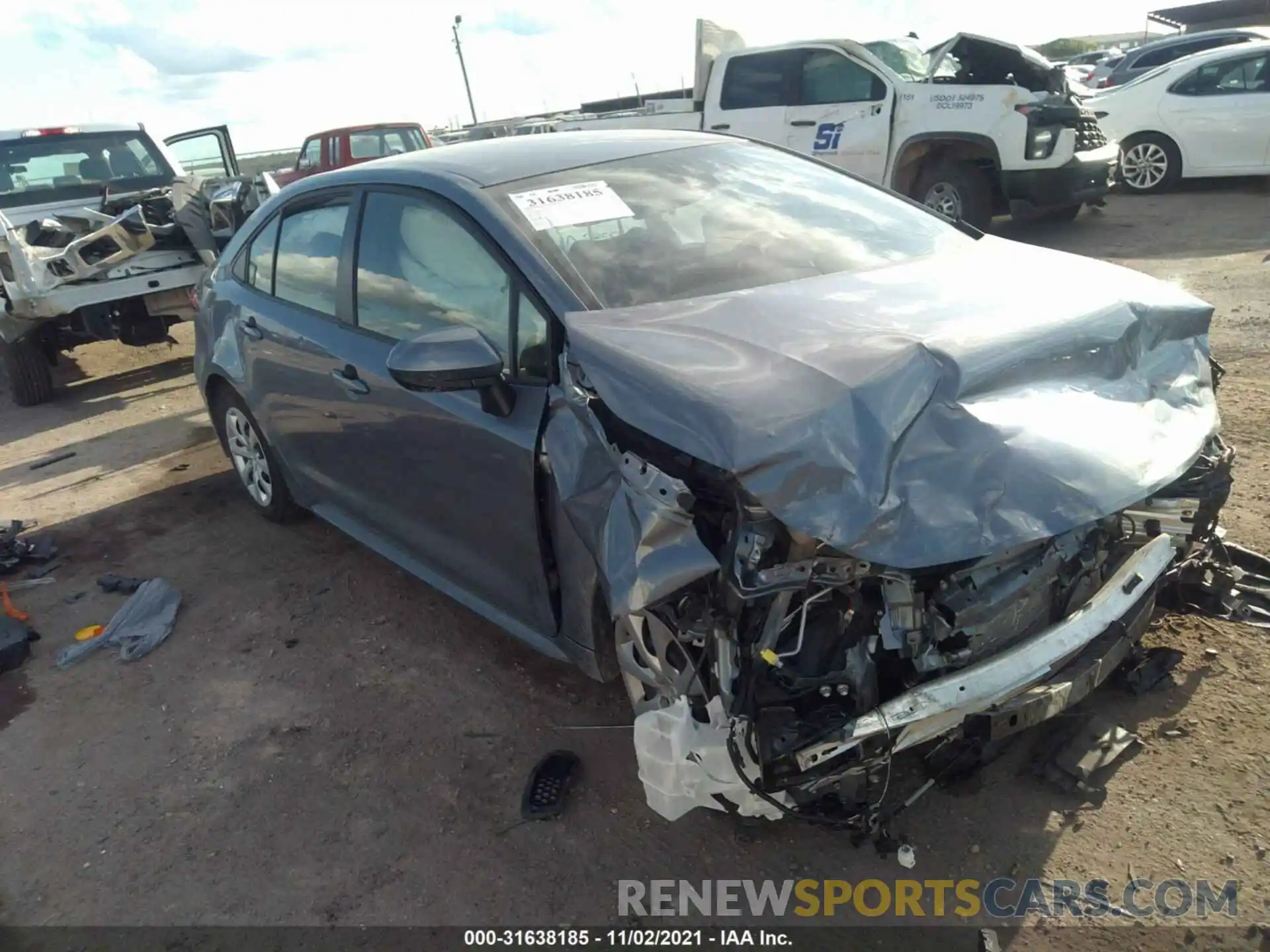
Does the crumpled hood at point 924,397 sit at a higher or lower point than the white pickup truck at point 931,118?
higher

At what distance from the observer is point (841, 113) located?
31.6ft

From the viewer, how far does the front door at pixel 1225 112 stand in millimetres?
10008

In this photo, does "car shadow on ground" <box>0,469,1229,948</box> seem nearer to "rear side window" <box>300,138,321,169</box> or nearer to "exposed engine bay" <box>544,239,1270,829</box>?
"exposed engine bay" <box>544,239,1270,829</box>

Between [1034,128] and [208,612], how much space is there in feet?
27.0

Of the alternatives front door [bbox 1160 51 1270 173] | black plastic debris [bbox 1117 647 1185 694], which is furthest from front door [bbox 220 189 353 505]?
front door [bbox 1160 51 1270 173]

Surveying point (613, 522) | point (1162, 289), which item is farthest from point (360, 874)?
point (1162, 289)

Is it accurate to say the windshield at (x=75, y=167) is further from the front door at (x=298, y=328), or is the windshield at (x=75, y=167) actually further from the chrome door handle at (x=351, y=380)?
the chrome door handle at (x=351, y=380)

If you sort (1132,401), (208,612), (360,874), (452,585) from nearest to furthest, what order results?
(1132,401)
(360,874)
(452,585)
(208,612)

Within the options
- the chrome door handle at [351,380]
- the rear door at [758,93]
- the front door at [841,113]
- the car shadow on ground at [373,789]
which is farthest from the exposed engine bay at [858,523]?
the rear door at [758,93]

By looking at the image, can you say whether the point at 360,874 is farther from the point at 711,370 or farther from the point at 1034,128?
the point at 1034,128

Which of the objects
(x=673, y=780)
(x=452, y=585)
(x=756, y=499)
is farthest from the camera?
(x=452, y=585)

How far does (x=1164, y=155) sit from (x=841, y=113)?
169 inches

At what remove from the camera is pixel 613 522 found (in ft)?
7.63

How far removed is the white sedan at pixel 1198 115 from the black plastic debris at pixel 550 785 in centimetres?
1038
